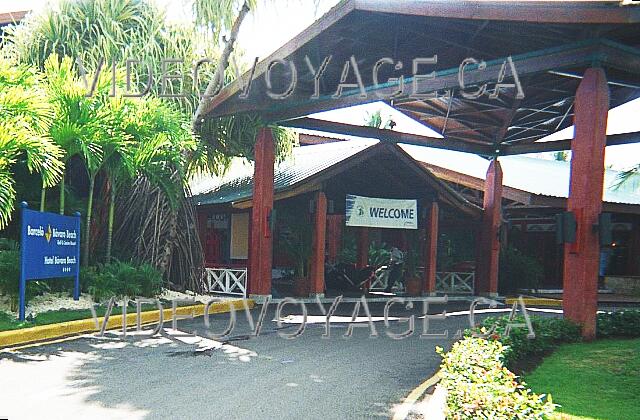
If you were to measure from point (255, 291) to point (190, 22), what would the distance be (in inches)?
269

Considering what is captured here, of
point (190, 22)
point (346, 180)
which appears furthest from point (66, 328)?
point (346, 180)

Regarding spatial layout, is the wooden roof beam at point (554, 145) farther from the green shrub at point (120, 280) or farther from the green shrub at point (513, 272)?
the green shrub at point (120, 280)

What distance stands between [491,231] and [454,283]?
345 centimetres

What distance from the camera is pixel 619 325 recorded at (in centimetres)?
1112

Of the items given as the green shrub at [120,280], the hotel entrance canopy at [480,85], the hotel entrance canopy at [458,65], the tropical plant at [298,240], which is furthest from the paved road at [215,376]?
the tropical plant at [298,240]

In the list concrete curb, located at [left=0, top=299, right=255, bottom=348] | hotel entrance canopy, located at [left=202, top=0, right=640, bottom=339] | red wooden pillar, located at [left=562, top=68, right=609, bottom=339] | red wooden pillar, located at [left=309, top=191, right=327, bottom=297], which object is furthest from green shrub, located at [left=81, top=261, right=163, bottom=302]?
red wooden pillar, located at [left=562, top=68, right=609, bottom=339]

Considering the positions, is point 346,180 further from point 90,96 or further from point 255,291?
point 90,96

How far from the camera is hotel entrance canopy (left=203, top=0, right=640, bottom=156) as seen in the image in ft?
34.5

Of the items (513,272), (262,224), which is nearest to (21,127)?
(262,224)

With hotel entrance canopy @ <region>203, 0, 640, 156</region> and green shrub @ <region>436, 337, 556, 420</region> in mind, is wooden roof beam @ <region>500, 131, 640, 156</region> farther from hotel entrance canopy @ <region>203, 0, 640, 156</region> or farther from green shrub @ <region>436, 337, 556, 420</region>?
green shrub @ <region>436, 337, 556, 420</region>

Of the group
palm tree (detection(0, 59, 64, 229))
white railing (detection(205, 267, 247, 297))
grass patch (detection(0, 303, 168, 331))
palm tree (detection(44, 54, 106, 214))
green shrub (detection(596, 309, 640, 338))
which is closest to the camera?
palm tree (detection(0, 59, 64, 229))

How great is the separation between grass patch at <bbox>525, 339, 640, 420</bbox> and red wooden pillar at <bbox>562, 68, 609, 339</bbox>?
0.75m

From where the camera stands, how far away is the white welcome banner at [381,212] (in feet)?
60.8
